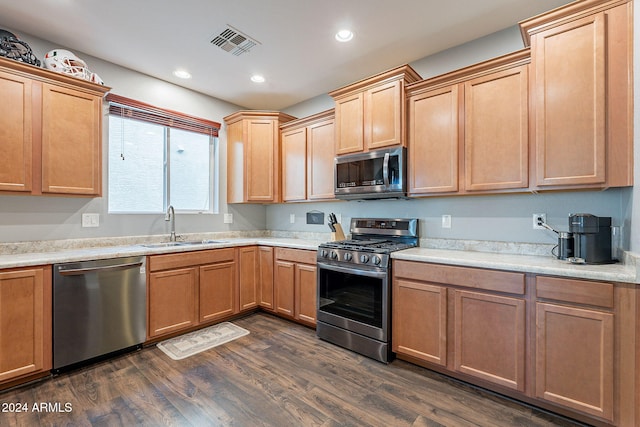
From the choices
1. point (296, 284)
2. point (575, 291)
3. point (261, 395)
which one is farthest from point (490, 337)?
point (296, 284)

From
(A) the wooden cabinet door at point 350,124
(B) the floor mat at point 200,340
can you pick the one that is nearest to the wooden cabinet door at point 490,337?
(A) the wooden cabinet door at point 350,124

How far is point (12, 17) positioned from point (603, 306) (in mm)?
4598

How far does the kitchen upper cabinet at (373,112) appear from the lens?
8.87 ft

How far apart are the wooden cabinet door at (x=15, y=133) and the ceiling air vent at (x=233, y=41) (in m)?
1.54

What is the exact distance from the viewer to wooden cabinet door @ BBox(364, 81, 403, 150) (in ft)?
8.90

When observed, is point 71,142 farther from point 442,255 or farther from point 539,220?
point 539,220

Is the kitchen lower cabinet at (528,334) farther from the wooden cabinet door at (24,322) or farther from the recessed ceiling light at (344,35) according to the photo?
the wooden cabinet door at (24,322)

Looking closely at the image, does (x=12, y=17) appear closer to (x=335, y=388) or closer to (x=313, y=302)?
(x=313, y=302)

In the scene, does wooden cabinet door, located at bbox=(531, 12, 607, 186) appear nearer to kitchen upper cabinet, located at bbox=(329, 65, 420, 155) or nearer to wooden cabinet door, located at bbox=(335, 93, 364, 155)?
kitchen upper cabinet, located at bbox=(329, 65, 420, 155)

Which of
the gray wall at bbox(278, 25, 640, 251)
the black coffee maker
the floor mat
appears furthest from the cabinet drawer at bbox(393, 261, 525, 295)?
the floor mat

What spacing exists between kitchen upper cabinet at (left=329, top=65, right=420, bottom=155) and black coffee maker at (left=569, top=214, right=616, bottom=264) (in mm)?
1429

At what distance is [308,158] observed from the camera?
362cm

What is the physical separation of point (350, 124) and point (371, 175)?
2.01ft

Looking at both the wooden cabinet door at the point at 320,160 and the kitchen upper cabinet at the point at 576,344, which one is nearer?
the kitchen upper cabinet at the point at 576,344
